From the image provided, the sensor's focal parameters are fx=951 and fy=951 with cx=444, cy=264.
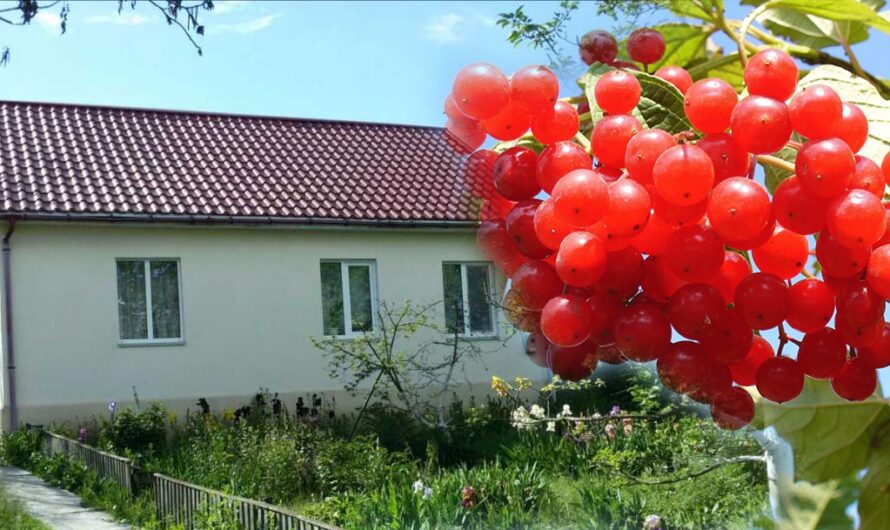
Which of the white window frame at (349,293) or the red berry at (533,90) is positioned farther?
the white window frame at (349,293)

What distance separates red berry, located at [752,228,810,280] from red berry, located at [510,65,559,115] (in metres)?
0.03

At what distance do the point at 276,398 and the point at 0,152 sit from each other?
51.2 inches

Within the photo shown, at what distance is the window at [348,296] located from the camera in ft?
10.9

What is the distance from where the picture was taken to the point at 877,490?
11 centimetres

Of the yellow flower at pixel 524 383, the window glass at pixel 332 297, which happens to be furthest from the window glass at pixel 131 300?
the yellow flower at pixel 524 383

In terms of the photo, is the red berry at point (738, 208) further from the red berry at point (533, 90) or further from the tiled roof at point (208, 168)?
the tiled roof at point (208, 168)

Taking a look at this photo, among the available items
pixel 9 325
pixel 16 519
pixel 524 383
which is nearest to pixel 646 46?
pixel 16 519

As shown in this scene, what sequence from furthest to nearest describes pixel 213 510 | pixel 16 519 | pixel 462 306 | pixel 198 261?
pixel 198 261 → pixel 462 306 → pixel 16 519 → pixel 213 510

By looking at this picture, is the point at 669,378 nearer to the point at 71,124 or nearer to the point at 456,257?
the point at 456,257

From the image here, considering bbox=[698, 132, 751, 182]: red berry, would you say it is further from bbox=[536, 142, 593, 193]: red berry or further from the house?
the house

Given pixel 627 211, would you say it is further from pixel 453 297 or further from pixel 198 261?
pixel 198 261

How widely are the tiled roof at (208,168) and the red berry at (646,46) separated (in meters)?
2.66

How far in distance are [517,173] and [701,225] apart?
2cm

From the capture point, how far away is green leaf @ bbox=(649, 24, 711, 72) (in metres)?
0.18
